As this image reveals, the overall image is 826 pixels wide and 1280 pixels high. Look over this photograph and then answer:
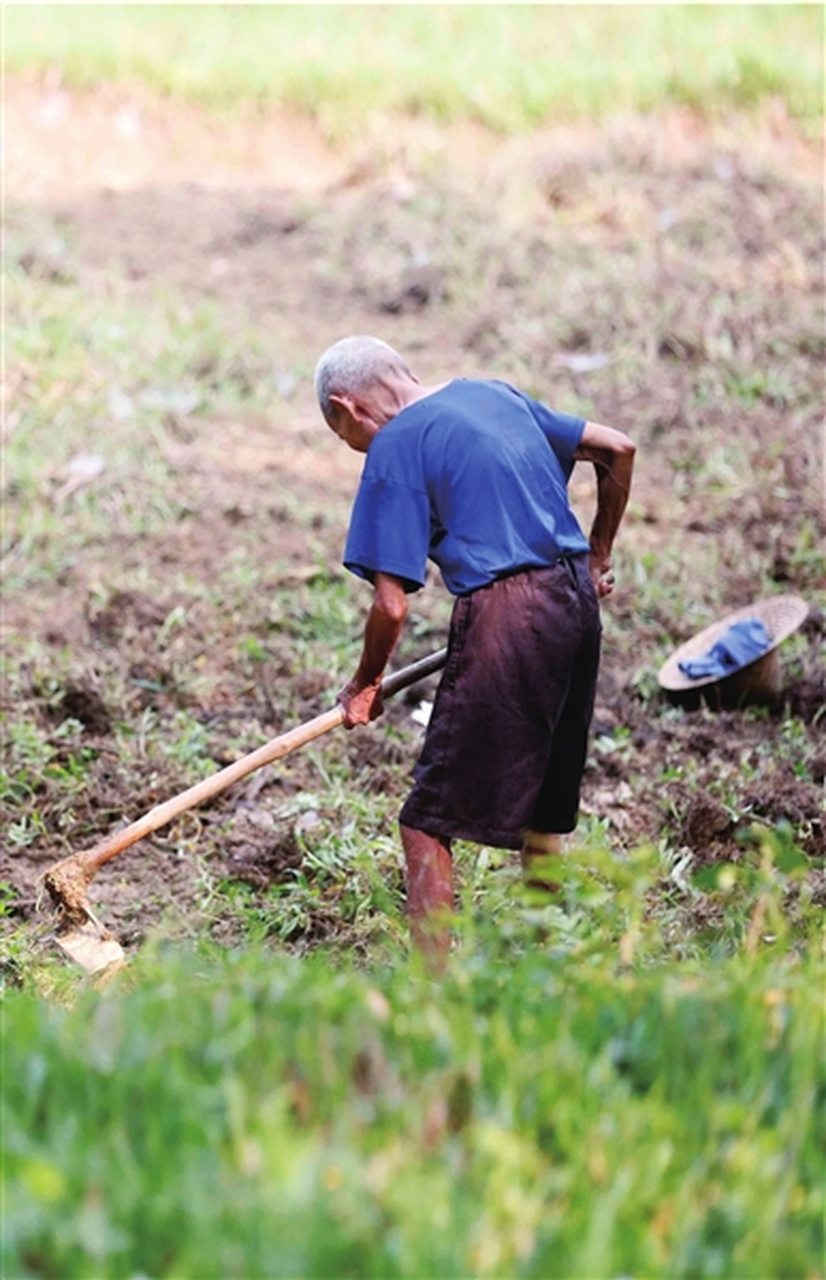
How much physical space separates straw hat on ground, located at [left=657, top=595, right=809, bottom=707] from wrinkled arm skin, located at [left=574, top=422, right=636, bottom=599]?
1.27 meters

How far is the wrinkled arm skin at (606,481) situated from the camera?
3789 mm

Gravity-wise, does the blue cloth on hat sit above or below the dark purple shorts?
below

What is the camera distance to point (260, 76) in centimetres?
1084

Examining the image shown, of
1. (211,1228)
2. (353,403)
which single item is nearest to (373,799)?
(353,403)

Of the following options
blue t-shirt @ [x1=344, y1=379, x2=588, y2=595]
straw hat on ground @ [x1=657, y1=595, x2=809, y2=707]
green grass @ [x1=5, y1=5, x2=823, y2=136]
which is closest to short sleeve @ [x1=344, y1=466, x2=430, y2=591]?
blue t-shirt @ [x1=344, y1=379, x2=588, y2=595]

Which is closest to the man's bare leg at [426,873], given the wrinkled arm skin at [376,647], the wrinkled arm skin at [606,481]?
the wrinkled arm skin at [376,647]

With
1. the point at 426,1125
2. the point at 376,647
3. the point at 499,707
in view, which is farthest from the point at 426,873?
the point at 426,1125

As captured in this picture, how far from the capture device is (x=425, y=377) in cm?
796

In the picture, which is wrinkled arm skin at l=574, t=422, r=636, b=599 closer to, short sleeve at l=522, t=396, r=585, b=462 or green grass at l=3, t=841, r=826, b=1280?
short sleeve at l=522, t=396, r=585, b=462

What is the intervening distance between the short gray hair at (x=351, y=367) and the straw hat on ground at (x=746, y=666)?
2088 mm

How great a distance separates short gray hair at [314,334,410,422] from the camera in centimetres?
357

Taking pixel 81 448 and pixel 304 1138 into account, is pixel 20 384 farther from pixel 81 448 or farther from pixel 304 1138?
pixel 304 1138

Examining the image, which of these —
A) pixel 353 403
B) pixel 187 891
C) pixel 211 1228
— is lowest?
pixel 187 891

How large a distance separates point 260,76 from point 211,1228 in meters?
10.1
